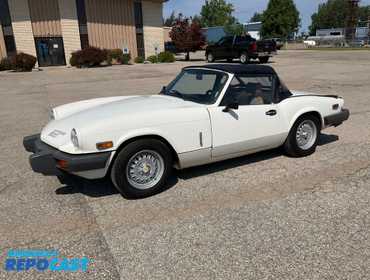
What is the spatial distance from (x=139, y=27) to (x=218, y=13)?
44804 mm

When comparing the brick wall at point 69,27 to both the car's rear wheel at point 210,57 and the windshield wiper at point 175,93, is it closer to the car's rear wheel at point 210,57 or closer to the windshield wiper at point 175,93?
the car's rear wheel at point 210,57

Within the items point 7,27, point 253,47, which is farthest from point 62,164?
point 7,27

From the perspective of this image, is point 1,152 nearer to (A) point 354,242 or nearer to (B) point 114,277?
(B) point 114,277

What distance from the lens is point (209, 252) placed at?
8.68ft

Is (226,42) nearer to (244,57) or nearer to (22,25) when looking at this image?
(244,57)

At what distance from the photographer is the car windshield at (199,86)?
13.1 feet

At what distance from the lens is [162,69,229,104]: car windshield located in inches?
157

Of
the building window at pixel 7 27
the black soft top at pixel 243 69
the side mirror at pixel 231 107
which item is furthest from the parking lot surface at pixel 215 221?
the building window at pixel 7 27

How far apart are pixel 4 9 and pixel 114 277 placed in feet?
94.5

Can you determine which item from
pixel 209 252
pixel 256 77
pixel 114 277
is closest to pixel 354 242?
pixel 209 252

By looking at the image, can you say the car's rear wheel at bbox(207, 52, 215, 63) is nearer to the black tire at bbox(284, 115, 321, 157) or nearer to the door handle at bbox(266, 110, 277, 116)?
the black tire at bbox(284, 115, 321, 157)

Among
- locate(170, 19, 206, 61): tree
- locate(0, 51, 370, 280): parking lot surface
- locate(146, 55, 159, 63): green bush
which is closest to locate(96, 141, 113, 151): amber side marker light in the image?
locate(0, 51, 370, 280): parking lot surface

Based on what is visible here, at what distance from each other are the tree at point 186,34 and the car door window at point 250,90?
86.7 ft

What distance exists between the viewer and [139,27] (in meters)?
29.8
